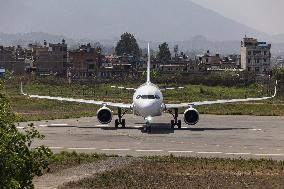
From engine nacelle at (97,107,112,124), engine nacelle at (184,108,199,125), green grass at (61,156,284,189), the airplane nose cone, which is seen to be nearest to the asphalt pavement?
engine nacelle at (184,108,199,125)

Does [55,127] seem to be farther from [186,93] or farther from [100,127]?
[186,93]

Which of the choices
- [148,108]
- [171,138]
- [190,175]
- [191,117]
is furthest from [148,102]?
[190,175]

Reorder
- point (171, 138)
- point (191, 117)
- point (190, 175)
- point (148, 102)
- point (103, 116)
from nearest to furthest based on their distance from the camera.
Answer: point (190, 175), point (171, 138), point (148, 102), point (103, 116), point (191, 117)

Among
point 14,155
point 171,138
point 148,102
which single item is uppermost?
point 148,102

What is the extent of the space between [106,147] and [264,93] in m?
81.4

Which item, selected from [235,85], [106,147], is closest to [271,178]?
[106,147]

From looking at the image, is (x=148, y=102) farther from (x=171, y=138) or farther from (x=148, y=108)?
(x=171, y=138)

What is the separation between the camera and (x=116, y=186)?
1145 inches

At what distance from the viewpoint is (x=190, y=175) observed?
31.9m

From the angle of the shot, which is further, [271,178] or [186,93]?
[186,93]

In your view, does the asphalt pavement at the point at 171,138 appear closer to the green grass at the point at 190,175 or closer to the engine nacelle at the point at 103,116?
the engine nacelle at the point at 103,116

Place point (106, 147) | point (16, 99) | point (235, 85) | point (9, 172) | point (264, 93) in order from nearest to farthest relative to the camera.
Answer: point (9, 172), point (106, 147), point (16, 99), point (264, 93), point (235, 85)

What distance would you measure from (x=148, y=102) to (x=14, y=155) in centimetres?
3331

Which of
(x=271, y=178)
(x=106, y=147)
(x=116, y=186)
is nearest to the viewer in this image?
(x=116, y=186)
